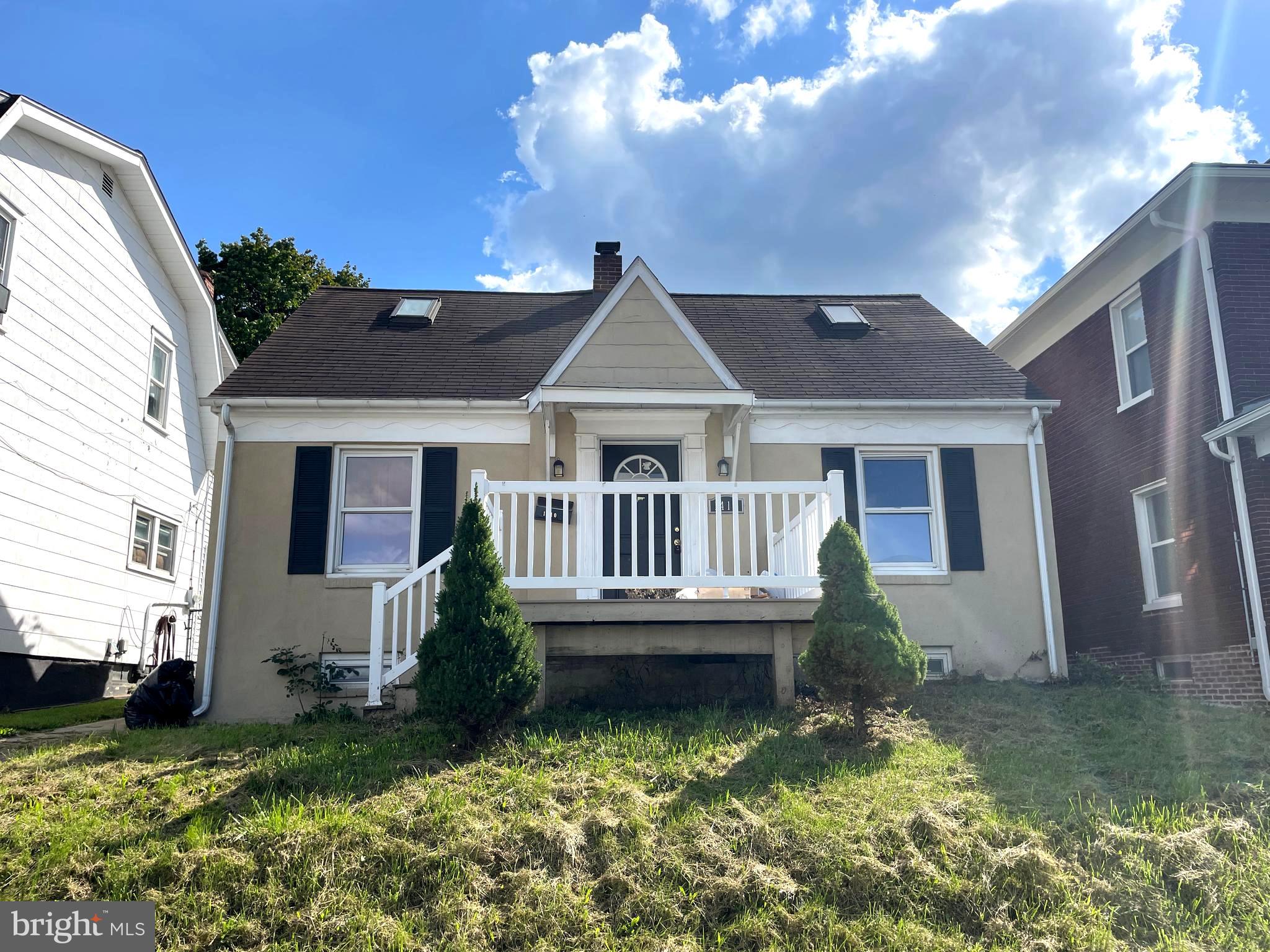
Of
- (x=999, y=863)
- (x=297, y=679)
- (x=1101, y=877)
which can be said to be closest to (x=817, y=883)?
(x=999, y=863)

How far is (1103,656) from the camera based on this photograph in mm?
11992

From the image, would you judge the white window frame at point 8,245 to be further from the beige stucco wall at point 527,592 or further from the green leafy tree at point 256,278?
the green leafy tree at point 256,278

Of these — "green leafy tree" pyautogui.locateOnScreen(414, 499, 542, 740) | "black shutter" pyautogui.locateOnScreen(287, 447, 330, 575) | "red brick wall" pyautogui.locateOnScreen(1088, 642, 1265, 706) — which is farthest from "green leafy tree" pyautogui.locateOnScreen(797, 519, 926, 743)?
"black shutter" pyautogui.locateOnScreen(287, 447, 330, 575)

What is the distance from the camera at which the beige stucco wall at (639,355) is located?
989 cm

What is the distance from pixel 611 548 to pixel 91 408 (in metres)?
6.94

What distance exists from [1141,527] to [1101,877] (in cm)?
732

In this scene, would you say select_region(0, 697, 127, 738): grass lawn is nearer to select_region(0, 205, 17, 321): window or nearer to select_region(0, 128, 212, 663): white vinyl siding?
select_region(0, 128, 212, 663): white vinyl siding

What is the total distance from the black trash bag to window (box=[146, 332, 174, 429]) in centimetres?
574

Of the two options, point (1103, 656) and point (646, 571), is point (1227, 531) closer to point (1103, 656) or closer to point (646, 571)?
point (1103, 656)

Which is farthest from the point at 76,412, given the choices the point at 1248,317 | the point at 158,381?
the point at 1248,317

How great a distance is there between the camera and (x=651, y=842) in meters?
5.50

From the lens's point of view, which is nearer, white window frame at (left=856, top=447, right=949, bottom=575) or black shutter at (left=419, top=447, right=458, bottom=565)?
black shutter at (left=419, top=447, right=458, bottom=565)

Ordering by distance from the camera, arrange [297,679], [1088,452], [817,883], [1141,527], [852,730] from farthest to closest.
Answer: [1088,452], [1141,527], [297,679], [852,730], [817,883]

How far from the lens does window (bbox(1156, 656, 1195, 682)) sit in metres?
10.4
